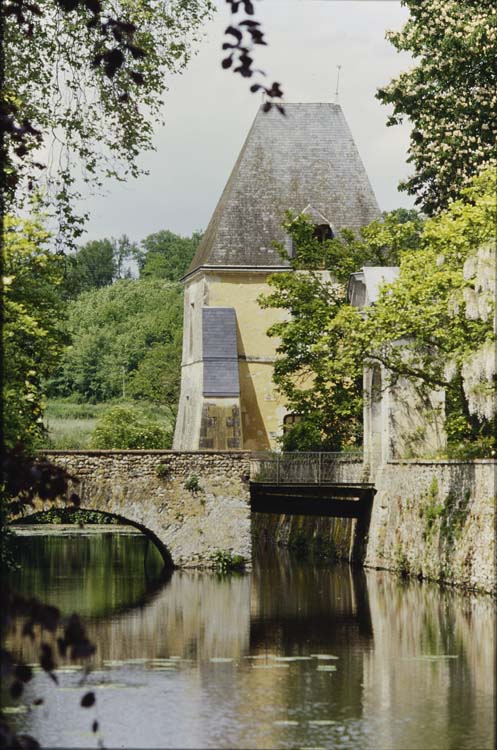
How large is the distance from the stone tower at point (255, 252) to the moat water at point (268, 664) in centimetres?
1200

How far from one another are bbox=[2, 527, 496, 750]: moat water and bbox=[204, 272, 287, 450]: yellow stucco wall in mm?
12122

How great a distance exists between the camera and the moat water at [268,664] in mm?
10727

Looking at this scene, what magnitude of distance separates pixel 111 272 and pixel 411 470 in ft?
247

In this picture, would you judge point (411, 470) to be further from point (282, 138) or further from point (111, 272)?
point (111, 272)

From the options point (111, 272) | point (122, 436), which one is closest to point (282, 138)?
point (122, 436)

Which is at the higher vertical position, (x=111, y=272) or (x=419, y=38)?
(x=111, y=272)

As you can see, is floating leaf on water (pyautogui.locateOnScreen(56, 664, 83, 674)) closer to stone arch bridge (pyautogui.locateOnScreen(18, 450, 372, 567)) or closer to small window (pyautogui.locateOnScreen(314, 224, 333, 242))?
stone arch bridge (pyautogui.locateOnScreen(18, 450, 372, 567))

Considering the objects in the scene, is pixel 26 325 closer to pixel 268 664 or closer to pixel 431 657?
pixel 268 664

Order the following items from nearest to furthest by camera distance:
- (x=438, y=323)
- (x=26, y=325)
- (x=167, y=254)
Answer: (x=26, y=325) → (x=438, y=323) → (x=167, y=254)

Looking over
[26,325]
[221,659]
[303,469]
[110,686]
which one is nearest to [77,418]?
[303,469]

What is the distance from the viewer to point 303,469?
26859 millimetres

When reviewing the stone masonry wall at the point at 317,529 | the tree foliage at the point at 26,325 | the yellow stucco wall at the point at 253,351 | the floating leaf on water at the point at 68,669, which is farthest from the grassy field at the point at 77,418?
the floating leaf on water at the point at 68,669

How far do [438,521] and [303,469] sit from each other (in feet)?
16.7

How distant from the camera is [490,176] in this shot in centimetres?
2081
